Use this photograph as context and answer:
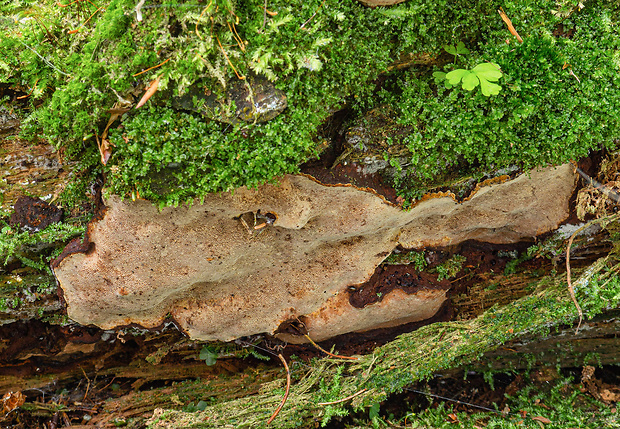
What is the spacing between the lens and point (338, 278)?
12.8 feet

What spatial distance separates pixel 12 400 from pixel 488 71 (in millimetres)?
6002

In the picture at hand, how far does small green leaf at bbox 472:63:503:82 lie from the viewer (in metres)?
2.62

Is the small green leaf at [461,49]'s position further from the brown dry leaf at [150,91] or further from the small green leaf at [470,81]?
the brown dry leaf at [150,91]

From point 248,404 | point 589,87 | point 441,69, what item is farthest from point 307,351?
point 589,87

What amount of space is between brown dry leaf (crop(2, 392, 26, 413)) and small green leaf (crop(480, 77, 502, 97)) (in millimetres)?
5798

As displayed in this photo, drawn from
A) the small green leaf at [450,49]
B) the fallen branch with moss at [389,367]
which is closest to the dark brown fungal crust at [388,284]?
the fallen branch with moss at [389,367]

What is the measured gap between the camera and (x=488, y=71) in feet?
8.65

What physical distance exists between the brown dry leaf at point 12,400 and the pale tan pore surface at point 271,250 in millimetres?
1987

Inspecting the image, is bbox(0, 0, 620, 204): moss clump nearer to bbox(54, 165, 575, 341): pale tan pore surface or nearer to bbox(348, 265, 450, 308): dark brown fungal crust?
bbox(54, 165, 575, 341): pale tan pore surface

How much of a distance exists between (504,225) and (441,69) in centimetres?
193

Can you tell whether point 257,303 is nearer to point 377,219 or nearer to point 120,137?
point 377,219

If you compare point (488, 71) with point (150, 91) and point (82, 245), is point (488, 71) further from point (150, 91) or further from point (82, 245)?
point (82, 245)

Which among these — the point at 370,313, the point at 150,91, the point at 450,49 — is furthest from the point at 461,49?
the point at 370,313

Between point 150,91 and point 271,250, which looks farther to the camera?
point 271,250
